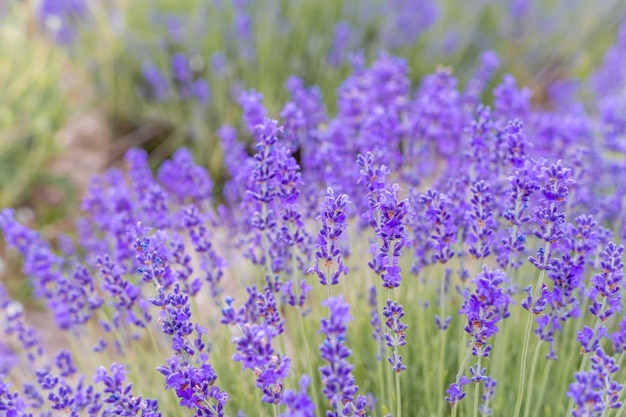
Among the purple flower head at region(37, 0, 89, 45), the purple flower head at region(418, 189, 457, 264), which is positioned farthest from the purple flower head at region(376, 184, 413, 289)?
the purple flower head at region(37, 0, 89, 45)

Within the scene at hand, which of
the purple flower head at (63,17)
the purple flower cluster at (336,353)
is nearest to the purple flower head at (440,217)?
the purple flower cluster at (336,353)

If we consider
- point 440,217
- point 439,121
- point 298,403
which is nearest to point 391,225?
point 440,217

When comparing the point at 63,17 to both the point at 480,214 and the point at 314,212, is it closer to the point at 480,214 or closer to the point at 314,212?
the point at 314,212

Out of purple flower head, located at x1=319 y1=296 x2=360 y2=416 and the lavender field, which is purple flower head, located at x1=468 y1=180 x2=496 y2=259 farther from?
purple flower head, located at x1=319 y1=296 x2=360 y2=416

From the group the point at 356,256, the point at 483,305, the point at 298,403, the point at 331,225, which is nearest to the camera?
the point at 298,403

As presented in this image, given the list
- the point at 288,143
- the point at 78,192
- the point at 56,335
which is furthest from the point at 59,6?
the point at 288,143

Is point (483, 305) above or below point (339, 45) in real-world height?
below
